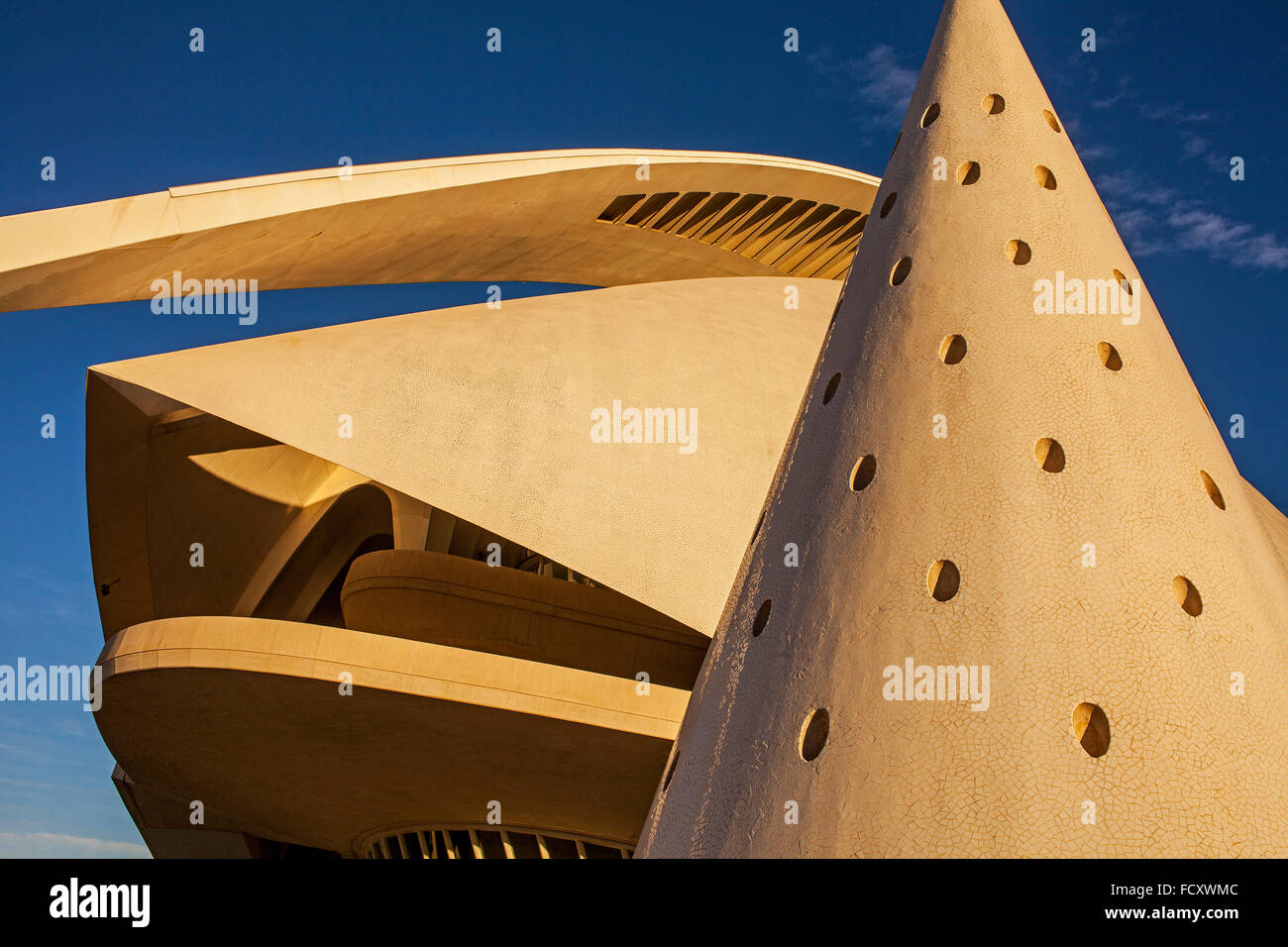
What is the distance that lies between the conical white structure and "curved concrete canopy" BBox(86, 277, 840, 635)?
5.01 meters

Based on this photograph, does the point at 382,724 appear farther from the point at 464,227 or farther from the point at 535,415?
the point at 464,227

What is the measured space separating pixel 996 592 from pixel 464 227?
34.3 feet

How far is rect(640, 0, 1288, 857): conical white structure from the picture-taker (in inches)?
106

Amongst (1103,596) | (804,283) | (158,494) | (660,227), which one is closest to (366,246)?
(158,494)

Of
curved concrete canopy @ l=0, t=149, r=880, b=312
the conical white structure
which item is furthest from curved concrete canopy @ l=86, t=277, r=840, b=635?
the conical white structure

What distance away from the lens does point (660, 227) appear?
16.8 metres

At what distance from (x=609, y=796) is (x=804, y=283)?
7.46m

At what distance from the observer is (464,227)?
40.5ft

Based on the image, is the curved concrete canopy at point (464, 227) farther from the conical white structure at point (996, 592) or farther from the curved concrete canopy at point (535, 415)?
the conical white structure at point (996, 592)

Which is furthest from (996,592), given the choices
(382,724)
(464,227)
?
(464,227)

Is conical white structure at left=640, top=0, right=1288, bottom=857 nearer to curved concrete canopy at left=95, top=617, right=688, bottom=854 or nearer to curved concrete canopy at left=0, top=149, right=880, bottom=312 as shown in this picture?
curved concrete canopy at left=95, top=617, right=688, bottom=854

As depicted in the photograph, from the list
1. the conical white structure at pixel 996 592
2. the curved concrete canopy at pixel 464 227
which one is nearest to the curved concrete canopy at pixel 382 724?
the curved concrete canopy at pixel 464 227

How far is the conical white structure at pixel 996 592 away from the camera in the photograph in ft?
8.82

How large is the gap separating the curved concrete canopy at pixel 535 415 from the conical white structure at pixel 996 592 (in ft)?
16.4
